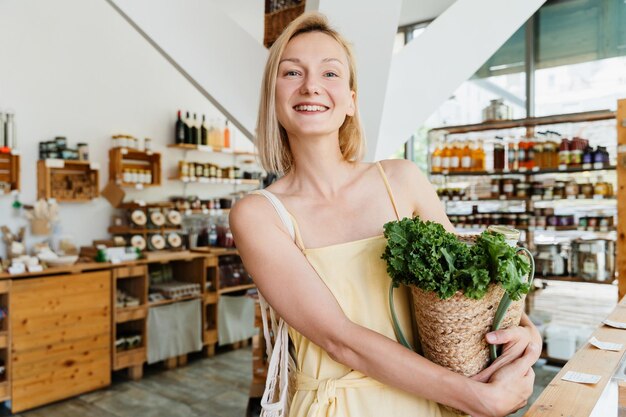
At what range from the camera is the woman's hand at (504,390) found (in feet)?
2.98

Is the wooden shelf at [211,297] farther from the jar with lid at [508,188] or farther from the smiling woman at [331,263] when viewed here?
the smiling woman at [331,263]

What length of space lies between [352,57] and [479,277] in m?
0.61

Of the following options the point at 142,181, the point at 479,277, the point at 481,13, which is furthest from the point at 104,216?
the point at 479,277

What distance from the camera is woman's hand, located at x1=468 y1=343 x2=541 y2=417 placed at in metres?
0.91

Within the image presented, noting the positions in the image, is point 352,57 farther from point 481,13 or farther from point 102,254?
point 102,254

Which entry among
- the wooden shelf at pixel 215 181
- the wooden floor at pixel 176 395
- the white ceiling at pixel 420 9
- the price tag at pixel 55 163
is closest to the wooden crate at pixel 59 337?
the wooden floor at pixel 176 395

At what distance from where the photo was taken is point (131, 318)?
440 centimetres

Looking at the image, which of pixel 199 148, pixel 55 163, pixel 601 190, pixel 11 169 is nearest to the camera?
pixel 11 169

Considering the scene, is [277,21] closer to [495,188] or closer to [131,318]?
[131,318]

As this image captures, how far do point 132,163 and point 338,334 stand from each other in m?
4.69

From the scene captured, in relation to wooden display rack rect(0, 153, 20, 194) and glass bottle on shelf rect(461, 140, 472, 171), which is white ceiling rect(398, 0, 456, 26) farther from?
wooden display rack rect(0, 153, 20, 194)

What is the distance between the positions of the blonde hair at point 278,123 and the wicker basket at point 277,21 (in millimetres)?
1305

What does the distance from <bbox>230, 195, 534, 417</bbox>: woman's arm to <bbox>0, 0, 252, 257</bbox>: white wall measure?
13.3ft

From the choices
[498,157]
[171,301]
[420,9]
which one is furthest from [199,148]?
[498,157]
